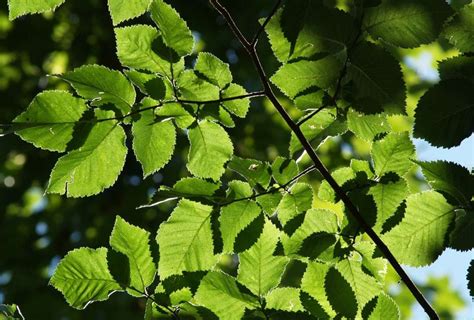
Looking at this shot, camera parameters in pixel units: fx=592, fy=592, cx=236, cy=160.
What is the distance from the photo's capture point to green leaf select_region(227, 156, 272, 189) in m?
1.04

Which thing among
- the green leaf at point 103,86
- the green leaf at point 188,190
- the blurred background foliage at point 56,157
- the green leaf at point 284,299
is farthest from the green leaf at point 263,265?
the blurred background foliage at point 56,157

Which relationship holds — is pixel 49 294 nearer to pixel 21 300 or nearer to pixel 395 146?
pixel 21 300

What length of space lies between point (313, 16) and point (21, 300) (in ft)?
10.5

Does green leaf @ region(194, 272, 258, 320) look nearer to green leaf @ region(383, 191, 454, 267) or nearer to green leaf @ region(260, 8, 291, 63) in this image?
green leaf @ region(383, 191, 454, 267)

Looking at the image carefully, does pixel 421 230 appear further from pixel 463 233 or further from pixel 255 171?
pixel 255 171

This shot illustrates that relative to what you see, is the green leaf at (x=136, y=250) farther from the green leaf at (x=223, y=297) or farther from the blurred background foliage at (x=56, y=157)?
the blurred background foliage at (x=56, y=157)

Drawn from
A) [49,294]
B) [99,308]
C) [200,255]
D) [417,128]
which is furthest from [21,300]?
[417,128]

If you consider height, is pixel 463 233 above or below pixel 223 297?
above

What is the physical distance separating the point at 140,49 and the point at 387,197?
0.49 metres

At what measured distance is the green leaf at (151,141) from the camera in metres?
1.02

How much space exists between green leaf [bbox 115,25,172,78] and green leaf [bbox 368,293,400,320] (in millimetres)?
507

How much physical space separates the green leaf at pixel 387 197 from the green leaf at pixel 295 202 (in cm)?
11

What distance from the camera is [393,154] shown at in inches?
39.7

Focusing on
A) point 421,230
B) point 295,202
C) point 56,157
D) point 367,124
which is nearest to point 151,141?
point 295,202
